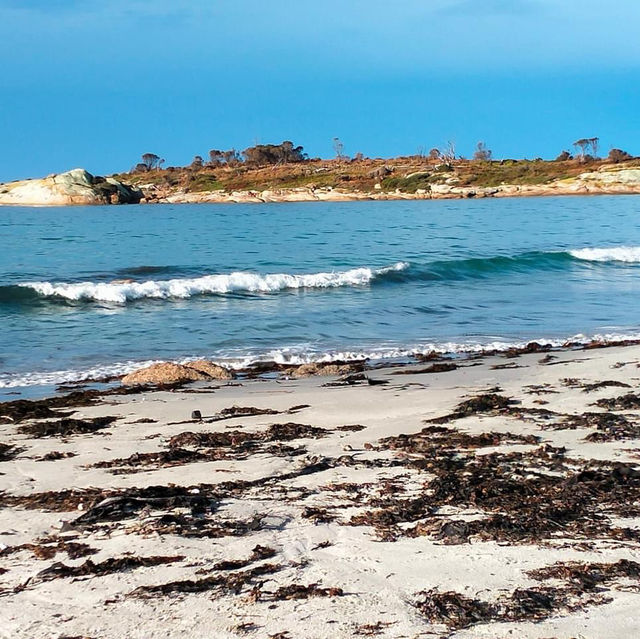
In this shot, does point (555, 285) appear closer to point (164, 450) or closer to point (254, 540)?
point (164, 450)

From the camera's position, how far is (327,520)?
4125 millimetres

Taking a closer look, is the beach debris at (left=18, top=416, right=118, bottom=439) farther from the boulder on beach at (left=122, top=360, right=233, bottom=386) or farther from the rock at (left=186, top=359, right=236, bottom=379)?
the rock at (left=186, top=359, right=236, bottom=379)

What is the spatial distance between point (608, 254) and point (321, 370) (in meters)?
21.9

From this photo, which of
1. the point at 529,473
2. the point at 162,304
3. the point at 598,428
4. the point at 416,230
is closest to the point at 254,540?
the point at 529,473

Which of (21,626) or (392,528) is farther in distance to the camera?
(392,528)

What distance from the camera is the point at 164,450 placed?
568cm

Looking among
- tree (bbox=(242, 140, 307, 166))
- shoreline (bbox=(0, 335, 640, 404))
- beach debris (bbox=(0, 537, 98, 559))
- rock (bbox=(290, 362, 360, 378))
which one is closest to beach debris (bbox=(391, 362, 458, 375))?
shoreline (bbox=(0, 335, 640, 404))

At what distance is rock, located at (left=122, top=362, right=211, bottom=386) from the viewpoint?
30.2ft

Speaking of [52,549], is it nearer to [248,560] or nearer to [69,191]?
[248,560]

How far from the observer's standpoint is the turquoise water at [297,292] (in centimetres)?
1200

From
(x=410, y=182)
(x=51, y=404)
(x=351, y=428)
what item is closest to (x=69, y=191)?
(x=410, y=182)

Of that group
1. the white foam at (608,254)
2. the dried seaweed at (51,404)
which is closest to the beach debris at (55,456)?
the dried seaweed at (51,404)

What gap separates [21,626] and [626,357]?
8310 mm

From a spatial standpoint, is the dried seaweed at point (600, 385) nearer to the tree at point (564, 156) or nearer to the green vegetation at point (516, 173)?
the green vegetation at point (516, 173)
